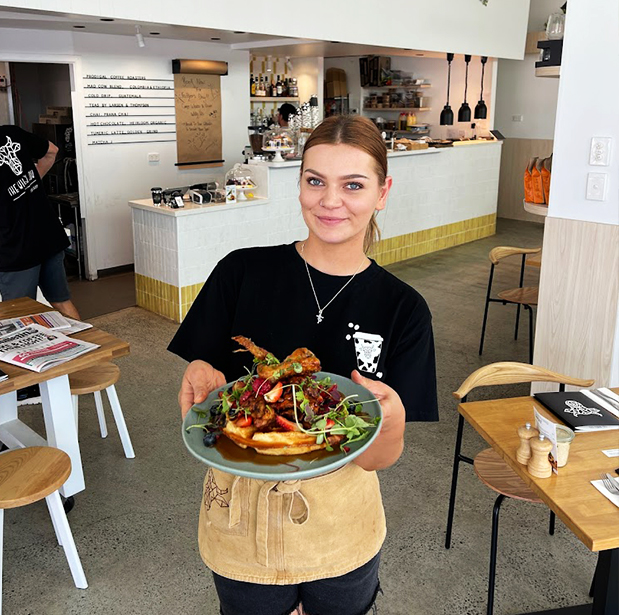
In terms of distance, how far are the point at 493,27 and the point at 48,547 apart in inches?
313

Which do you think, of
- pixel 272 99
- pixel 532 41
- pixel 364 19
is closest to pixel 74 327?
pixel 364 19

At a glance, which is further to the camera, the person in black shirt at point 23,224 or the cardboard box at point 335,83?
the cardboard box at point 335,83

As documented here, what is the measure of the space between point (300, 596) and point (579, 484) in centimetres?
88

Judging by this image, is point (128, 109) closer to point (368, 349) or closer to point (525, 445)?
point (525, 445)

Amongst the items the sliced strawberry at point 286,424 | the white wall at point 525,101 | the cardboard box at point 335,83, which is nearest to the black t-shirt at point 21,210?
the sliced strawberry at point 286,424

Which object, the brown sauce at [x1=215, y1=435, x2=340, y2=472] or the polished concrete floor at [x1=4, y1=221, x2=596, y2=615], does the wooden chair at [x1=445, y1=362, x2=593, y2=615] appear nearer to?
the polished concrete floor at [x1=4, y1=221, x2=596, y2=615]

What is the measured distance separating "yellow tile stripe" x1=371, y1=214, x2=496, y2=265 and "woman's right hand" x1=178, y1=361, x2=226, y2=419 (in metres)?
5.89

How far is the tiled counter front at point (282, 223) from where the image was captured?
18.5 ft

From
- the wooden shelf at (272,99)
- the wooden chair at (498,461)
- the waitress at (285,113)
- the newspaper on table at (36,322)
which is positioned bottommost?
the wooden chair at (498,461)

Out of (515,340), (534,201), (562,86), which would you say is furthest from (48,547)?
(515,340)

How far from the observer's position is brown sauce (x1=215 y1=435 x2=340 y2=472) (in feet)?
4.06

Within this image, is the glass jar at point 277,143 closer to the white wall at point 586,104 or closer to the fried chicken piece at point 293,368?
the white wall at point 586,104

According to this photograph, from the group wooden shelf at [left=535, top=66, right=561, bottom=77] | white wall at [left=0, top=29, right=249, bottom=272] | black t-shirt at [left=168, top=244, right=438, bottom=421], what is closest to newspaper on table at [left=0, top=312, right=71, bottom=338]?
black t-shirt at [left=168, top=244, right=438, bottom=421]

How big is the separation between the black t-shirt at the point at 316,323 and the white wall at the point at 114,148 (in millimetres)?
5500
